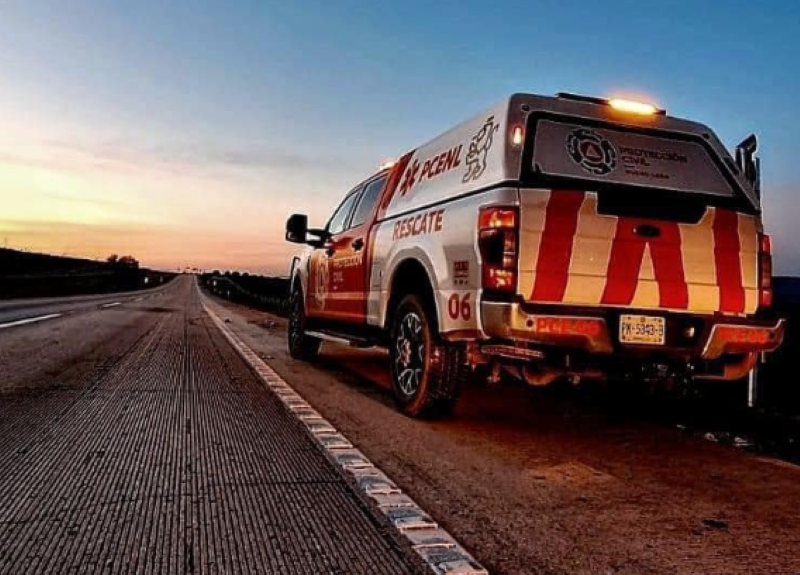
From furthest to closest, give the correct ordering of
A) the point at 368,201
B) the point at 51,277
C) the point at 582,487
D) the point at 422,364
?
the point at 51,277
the point at 368,201
the point at 422,364
the point at 582,487

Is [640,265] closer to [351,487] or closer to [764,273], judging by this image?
[764,273]

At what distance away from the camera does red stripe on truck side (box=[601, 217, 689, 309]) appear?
5.11m

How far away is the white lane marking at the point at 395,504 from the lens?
3098mm

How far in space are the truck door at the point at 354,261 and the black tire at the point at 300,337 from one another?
1.53m

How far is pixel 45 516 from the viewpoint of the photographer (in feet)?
11.7

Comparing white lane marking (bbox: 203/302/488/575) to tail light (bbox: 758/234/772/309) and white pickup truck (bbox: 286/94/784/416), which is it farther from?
tail light (bbox: 758/234/772/309)

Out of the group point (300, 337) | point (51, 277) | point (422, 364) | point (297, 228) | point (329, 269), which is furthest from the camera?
point (51, 277)

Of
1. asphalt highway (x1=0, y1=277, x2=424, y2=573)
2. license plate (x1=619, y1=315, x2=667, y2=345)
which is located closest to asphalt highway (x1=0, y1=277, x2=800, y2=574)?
asphalt highway (x1=0, y1=277, x2=424, y2=573)

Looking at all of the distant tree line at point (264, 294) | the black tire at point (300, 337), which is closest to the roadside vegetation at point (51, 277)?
the distant tree line at point (264, 294)

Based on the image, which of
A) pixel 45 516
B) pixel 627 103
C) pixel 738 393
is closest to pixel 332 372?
pixel 738 393

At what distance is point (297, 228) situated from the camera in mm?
→ 10109

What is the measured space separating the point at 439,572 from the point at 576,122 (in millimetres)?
3661

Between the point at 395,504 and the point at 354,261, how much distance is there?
483 centimetres

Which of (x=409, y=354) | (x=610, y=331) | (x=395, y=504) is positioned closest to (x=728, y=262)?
(x=610, y=331)
